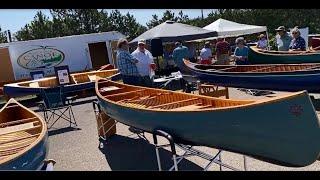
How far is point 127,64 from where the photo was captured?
6.77 meters

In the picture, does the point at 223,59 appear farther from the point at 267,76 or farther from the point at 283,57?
the point at 267,76

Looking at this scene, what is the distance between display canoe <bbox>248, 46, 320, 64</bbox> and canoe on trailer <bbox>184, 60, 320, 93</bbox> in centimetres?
→ 67

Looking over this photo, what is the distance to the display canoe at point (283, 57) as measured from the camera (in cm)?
861

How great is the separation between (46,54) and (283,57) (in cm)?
1181

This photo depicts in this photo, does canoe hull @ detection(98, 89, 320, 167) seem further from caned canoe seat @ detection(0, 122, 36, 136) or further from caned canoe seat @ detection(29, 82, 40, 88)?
caned canoe seat @ detection(29, 82, 40, 88)

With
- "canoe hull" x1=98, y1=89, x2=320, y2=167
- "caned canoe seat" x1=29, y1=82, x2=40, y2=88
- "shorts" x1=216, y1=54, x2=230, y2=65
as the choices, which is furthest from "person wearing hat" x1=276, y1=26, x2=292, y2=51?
"caned canoe seat" x1=29, y1=82, x2=40, y2=88

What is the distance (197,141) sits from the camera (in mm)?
3625

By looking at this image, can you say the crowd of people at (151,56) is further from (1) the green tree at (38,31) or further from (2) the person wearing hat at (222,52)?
(1) the green tree at (38,31)

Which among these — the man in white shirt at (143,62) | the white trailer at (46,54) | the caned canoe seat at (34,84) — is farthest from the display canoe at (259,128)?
the white trailer at (46,54)

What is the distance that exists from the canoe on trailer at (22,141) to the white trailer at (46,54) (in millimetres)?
10710

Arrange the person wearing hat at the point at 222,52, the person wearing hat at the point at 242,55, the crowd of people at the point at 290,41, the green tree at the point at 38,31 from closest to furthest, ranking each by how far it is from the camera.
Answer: the crowd of people at the point at 290,41
the person wearing hat at the point at 242,55
the person wearing hat at the point at 222,52
the green tree at the point at 38,31

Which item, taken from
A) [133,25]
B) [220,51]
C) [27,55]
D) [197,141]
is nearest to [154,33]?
[220,51]

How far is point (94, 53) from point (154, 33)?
11.3 meters
